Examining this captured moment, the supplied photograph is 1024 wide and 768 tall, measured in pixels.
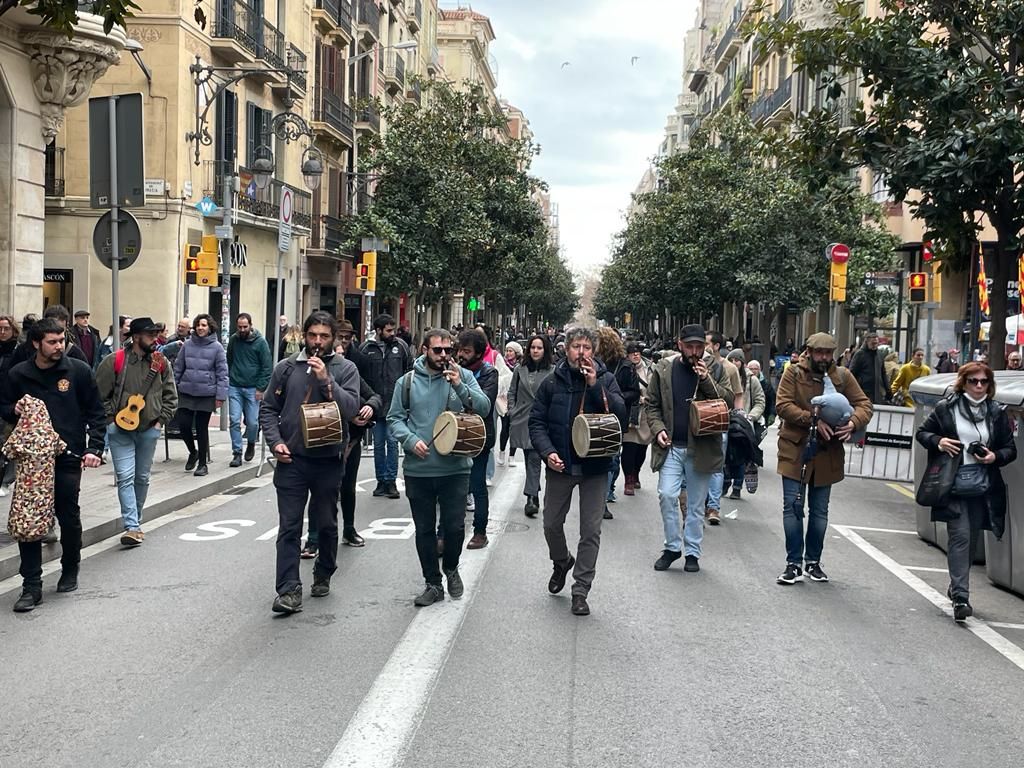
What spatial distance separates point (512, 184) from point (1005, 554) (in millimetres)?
33818

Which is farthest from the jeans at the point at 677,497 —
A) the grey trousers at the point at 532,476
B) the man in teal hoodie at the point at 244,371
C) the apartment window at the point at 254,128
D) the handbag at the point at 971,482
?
the apartment window at the point at 254,128

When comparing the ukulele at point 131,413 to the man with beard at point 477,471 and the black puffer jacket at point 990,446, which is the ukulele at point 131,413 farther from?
the black puffer jacket at point 990,446

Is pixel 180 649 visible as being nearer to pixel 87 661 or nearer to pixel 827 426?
pixel 87 661

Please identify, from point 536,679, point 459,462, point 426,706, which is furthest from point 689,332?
point 426,706

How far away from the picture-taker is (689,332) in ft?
29.5

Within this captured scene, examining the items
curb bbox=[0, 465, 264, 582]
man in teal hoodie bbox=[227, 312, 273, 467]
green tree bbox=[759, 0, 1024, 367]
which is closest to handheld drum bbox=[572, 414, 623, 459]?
curb bbox=[0, 465, 264, 582]

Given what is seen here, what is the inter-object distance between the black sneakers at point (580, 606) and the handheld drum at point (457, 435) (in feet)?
3.58

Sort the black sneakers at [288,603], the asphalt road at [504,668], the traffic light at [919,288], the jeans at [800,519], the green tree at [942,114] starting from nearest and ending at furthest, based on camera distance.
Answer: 1. the asphalt road at [504,668]
2. the black sneakers at [288,603]
3. the jeans at [800,519]
4. the green tree at [942,114]
5. the traffic light at [919,288]

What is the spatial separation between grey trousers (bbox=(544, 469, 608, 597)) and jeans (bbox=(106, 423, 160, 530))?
11.9 feet

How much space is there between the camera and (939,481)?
26.8 feet


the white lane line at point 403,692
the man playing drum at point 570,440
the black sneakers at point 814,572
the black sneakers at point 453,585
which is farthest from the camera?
the black sneakers at point 814,572

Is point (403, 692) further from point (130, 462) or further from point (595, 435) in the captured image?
point (130, 462)

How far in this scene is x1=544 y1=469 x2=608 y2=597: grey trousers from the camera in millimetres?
7812

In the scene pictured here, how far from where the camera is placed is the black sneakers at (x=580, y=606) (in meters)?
7.59
